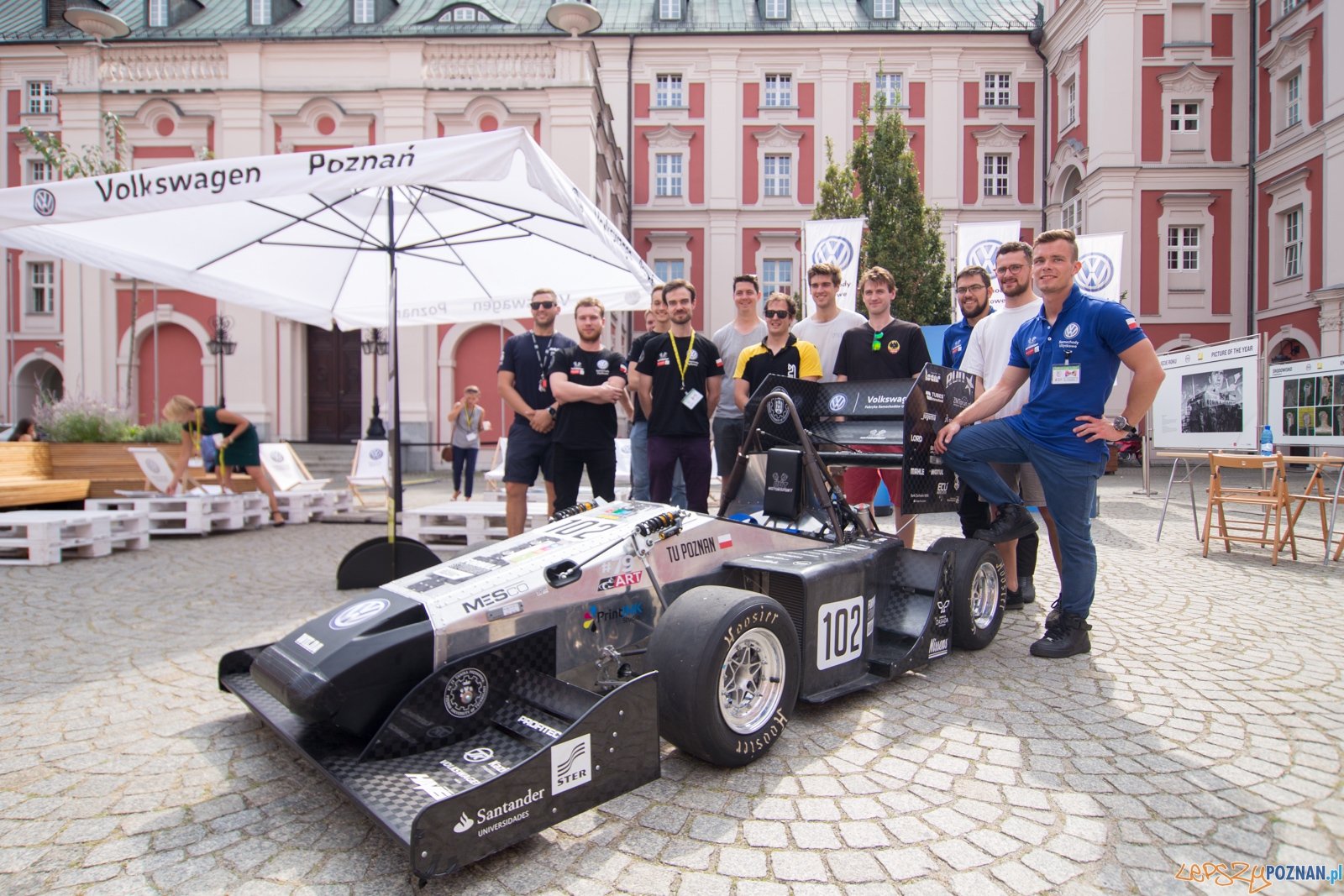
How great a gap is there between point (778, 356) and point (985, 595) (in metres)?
1.81

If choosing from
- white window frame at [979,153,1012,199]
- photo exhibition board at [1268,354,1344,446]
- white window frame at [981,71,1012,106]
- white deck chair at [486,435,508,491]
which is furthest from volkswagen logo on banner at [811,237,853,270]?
white window frame at [981,71,1012,106]

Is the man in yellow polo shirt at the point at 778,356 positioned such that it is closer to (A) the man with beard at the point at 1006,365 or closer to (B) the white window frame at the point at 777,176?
(A) the man with beard at the point at 1006,365

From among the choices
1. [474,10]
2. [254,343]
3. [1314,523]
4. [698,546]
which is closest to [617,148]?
[474,10]

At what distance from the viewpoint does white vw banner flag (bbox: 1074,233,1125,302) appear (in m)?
13.3

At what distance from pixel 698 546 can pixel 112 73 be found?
25.2 m

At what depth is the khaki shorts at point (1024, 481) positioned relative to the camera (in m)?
4.78

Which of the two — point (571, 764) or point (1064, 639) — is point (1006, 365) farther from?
point (571, 764)

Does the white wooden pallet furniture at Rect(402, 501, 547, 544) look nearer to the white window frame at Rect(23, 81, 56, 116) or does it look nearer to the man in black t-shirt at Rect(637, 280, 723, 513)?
the man in black t-shirt at Rect(637, 280, 723, 513)

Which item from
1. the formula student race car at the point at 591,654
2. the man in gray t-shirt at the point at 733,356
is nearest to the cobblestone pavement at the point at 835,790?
the formula student race car at the point at 591,654

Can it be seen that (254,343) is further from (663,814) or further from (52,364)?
(663,814)

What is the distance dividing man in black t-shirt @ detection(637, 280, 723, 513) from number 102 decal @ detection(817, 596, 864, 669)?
189 centimetres

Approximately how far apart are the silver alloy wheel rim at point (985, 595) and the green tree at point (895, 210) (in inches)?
664

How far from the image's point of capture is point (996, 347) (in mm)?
4723

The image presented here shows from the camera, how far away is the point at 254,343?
20.6m
